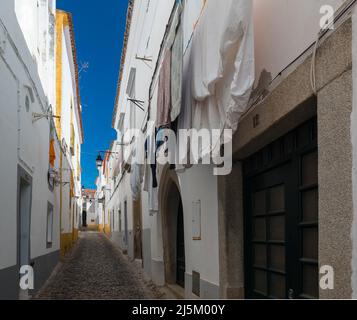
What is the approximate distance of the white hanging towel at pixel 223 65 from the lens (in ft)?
11.5

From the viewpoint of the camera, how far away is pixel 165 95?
18.5 feet

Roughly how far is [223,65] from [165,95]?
190 centimetres

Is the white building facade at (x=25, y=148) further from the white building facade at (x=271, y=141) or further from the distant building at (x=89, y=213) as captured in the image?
the distant building at (x=89, y=213)

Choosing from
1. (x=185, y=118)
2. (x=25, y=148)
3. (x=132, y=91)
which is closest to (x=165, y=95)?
(x=185, y=118)

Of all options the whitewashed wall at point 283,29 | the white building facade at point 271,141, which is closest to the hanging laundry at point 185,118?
the white building facade at point 271,141

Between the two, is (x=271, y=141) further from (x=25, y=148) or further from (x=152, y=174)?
(x=152, y=174)

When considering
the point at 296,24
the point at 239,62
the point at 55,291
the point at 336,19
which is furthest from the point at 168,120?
the point at 55,291

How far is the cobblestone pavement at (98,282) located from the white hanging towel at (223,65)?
5.14 meters

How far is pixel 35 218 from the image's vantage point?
7.91 m

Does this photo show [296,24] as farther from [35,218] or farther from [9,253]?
[35,218]

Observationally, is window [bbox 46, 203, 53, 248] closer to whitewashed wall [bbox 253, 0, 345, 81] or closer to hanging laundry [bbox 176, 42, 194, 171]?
hanging laundry [bbox 176, 42, 194, 171]

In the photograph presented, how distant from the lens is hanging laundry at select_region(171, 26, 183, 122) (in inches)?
196
